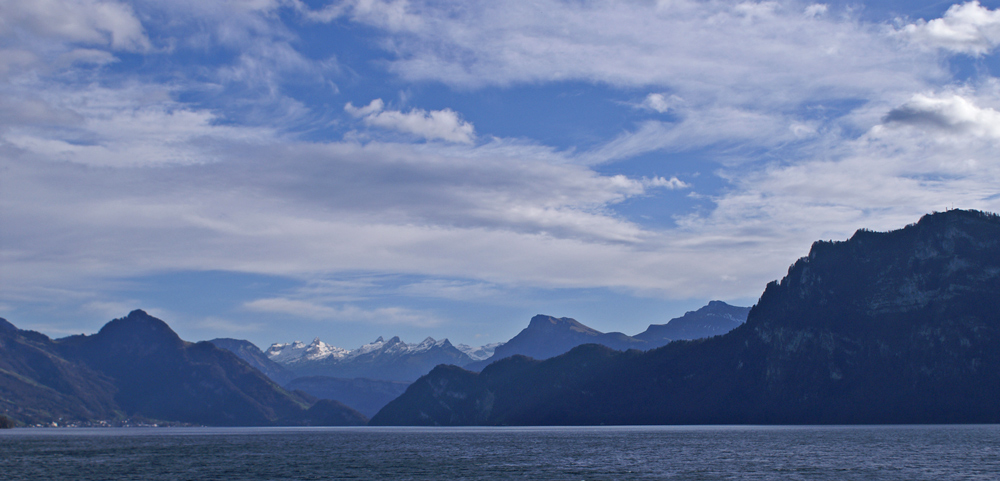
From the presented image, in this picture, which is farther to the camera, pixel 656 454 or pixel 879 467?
pixel 656 454

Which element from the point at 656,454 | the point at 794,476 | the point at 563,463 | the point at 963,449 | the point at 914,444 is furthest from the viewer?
the point at 914,444

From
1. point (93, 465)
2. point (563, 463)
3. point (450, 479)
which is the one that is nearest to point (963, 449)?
point (563, 463)

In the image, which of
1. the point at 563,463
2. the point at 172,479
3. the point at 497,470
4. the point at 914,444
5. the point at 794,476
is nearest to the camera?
the point at 794,476

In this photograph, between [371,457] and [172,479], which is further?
[371,457]

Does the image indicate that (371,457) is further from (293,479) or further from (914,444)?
(914,444)

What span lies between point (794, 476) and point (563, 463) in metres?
49.0

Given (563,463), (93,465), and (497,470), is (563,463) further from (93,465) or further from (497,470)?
(93,465)

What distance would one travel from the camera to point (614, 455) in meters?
172

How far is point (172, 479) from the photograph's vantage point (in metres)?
123

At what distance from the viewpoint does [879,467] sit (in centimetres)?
12750

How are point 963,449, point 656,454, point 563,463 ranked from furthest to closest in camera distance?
point 656,454, point 963,449, point 563,463

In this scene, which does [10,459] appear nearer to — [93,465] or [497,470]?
[93,465]

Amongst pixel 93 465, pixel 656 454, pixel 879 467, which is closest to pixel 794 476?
pixel 879 467

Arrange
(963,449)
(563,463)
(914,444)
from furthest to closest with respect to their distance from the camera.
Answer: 1. (914,444)
2. (963,449)
3. (563,463)
